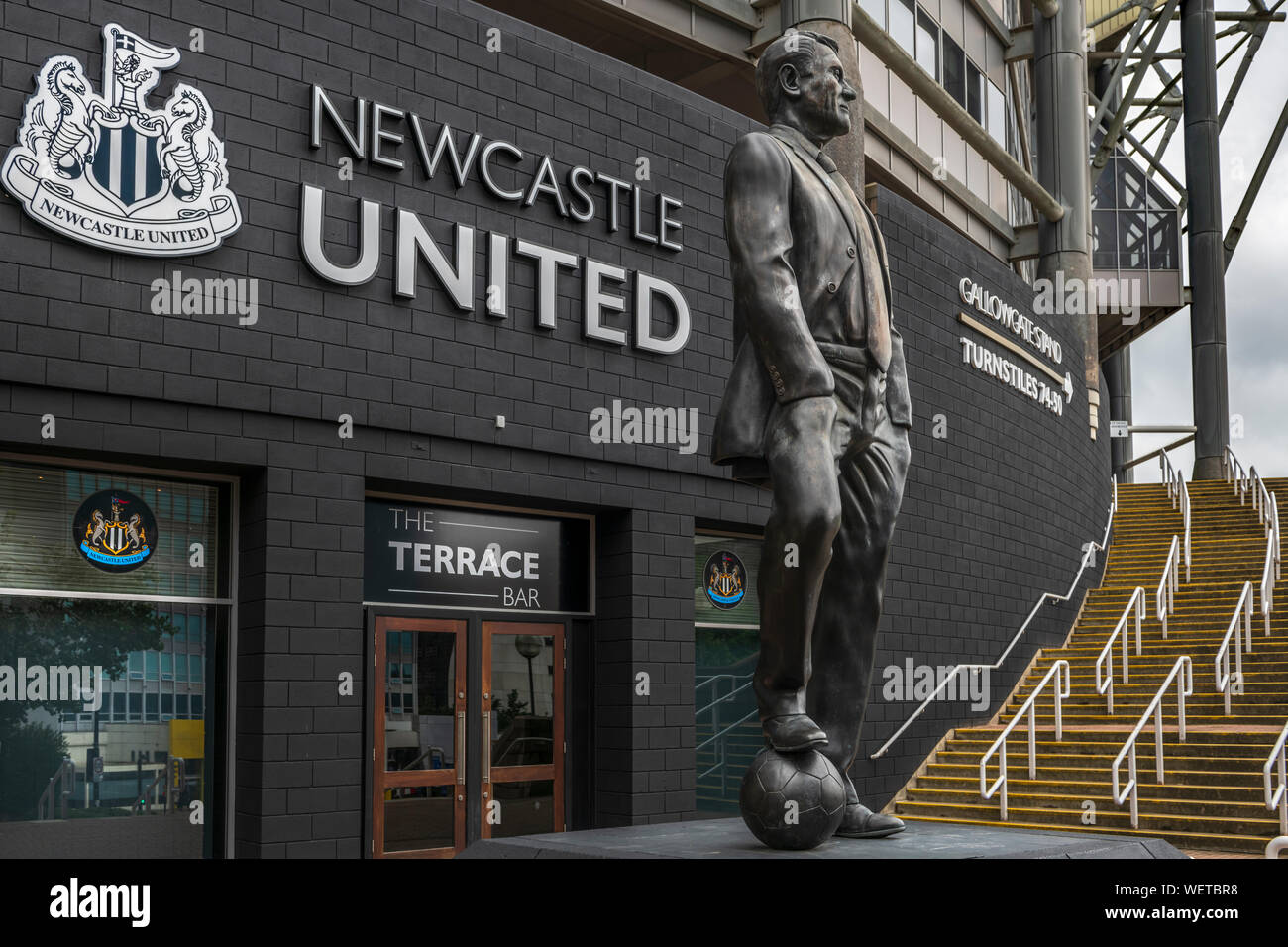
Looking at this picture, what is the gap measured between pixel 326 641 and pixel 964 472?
8.81m

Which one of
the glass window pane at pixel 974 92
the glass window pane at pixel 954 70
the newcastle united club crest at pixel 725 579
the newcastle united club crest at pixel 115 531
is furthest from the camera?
the glass window pane at pixel 974 92

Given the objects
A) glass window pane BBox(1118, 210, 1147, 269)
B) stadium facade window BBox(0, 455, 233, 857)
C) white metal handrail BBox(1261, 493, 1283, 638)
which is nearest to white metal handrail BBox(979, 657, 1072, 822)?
white metal handrail BBox(1261, 493, 1283, 638)

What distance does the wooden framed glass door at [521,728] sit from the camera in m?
9.91

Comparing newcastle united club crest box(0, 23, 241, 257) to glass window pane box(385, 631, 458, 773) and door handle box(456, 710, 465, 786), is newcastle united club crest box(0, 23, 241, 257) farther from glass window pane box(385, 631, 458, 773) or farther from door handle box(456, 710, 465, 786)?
door handle box(456, 710, 465, 786)

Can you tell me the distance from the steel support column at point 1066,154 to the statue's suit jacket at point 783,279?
16.9 meters

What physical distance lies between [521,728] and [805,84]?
6.55 metres

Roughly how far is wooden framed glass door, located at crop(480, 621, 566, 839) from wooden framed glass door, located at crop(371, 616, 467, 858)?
243mm

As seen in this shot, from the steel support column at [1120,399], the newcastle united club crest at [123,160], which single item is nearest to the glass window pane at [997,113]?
the steel support column at [1120,399]

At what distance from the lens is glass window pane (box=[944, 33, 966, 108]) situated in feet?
62.6

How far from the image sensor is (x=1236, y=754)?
11.8 metres

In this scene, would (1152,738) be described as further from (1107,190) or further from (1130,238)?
(1107,190)

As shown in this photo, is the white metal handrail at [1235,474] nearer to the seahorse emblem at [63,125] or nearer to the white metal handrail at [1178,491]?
the white metal handrail at [1178,491]

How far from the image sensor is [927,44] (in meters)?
18.2
